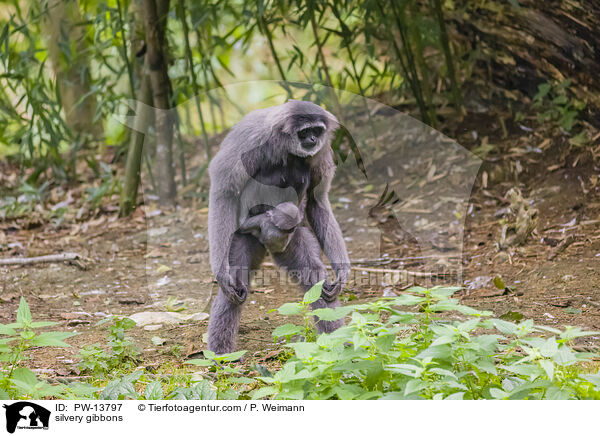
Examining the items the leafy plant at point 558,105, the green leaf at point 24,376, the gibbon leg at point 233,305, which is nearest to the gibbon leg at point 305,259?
the gibbon leg at point 233,305

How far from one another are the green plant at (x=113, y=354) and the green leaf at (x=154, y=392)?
424 mm

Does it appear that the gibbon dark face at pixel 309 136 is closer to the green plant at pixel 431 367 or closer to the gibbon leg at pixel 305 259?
the gibbon leg at pixel 305 259

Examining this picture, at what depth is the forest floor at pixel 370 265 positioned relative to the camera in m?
2.88

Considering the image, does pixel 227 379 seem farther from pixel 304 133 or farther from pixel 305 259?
pixel 304 133

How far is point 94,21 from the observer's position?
344cm

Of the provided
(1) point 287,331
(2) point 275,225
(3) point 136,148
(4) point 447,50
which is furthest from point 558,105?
(3) point 136,148

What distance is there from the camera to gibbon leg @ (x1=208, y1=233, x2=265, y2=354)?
2.88 metres

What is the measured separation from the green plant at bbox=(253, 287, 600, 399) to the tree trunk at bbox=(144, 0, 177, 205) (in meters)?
1.40

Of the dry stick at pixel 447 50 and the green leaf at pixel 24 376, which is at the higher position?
the dry stick at pixel 447 50
